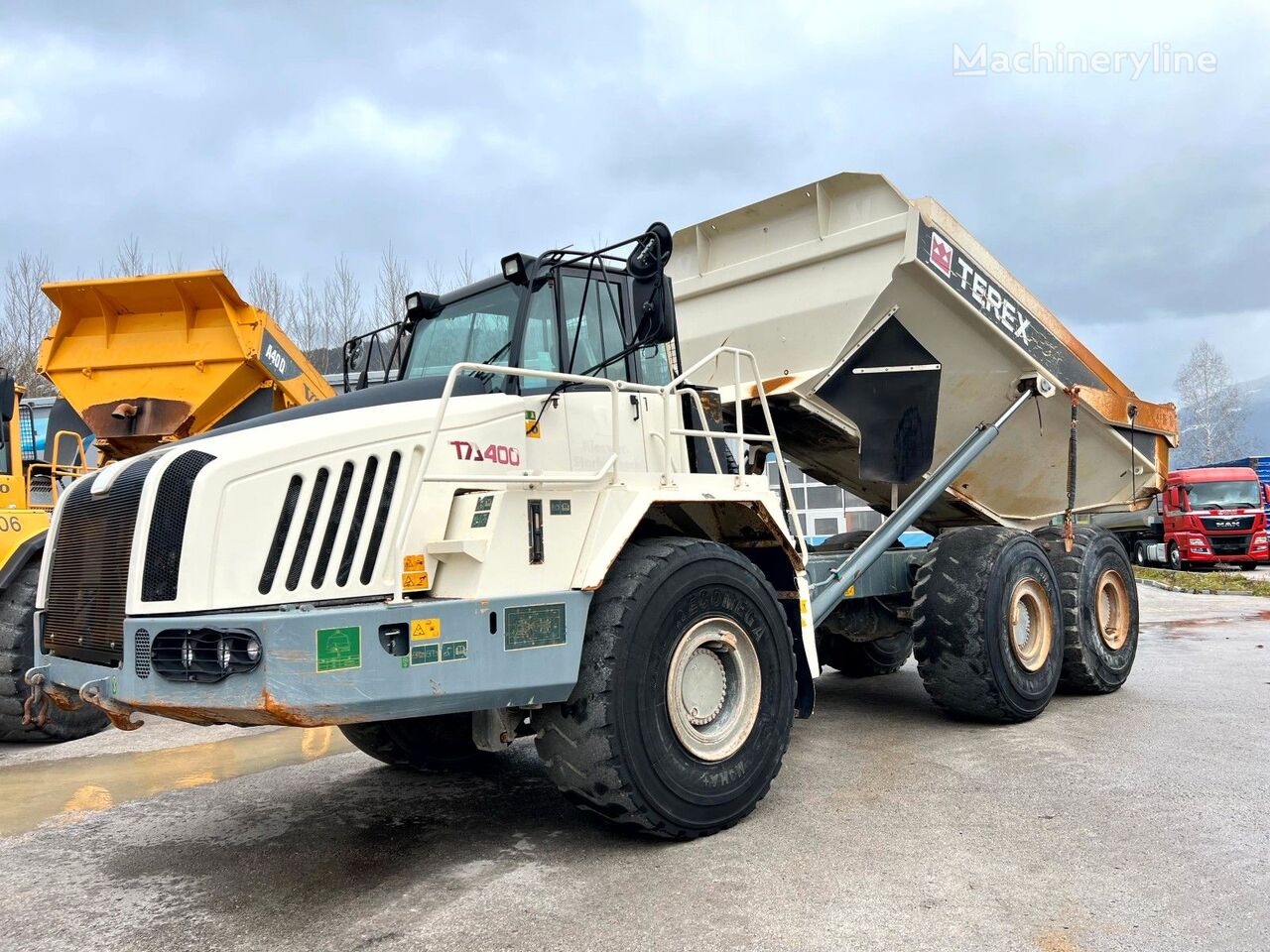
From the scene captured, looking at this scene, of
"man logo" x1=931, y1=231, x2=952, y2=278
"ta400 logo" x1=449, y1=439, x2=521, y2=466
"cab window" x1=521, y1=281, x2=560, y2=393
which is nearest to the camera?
"ta400 logo" x1=449, y1=439, x2=521, y2=466

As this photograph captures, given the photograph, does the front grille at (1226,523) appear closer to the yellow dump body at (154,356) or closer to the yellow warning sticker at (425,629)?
the yellow dump body at (154,356)

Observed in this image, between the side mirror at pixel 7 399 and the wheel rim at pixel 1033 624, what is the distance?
7.19 meters

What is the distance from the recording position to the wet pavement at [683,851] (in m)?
3.46

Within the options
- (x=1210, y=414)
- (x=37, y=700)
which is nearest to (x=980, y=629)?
(x=37, y=700)

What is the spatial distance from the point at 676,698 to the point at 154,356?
19.7 ft

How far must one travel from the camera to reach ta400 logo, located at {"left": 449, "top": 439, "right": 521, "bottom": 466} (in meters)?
4.02

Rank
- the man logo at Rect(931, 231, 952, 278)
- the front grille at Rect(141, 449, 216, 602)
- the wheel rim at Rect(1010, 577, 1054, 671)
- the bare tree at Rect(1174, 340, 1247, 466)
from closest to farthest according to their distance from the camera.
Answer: the front grille at Rect(141, 449, 216, 602)
the man logo at Rect(931, 231, 952, 278)
the wheel rim at Rect(1010, 577, 1054, 671)
the bare tree at Rect(1174, 340, 1247, 466)

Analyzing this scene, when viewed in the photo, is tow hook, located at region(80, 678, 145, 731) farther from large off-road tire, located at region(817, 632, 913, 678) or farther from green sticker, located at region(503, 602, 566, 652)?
large off-road tire, located at region(817, 632, 913, 678)

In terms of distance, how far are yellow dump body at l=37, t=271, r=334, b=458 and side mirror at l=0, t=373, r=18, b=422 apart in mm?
1024

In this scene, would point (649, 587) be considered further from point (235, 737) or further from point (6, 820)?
point (235, 737)

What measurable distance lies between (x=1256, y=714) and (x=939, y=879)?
4.21m

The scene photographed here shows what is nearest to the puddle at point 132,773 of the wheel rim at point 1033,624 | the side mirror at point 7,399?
the side mirror at point 7,399

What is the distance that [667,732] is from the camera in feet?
14.0

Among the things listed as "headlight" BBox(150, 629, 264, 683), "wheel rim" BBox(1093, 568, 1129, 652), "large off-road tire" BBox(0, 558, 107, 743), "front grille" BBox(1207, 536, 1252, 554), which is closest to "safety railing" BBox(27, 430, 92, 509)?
"large off-road tire" BBox(0, 558, 107, 743)
